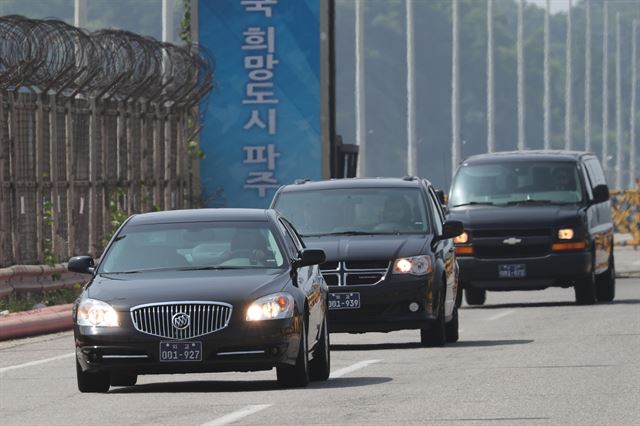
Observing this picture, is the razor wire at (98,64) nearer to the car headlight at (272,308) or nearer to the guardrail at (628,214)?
the car headlight at (272,308)

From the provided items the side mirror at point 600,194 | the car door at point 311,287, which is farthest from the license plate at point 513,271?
the car door at point 311,287

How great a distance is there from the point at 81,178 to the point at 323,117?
36.1ft

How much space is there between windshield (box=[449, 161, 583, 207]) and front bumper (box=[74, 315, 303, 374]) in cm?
1400

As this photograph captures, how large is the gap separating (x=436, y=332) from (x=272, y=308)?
557 centimetres

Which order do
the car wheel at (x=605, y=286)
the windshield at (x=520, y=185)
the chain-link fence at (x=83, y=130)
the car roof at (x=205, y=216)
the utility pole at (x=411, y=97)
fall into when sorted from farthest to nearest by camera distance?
the utility pole at (x=411, y=97), the car wheel at (x=605, y=286), the chain-link fence at (x=83, y=130), the windshield at (x=520, y=185), the car roof at (x=205, y=216)

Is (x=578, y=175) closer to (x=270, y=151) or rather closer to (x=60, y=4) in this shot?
(x=270, y=151)

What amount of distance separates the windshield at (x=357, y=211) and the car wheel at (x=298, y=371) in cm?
567

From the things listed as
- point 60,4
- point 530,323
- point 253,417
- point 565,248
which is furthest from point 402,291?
point 60,4

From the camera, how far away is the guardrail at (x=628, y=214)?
5966 centimetres

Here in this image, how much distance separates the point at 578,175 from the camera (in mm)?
28750

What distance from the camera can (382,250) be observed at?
20.2m

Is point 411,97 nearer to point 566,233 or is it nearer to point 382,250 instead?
point 566,233

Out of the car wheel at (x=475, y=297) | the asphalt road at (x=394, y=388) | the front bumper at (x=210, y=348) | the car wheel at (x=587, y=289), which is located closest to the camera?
the asphalt road at (x=394, y=388)

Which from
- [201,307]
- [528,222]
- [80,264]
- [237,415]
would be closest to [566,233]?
[528,222]
